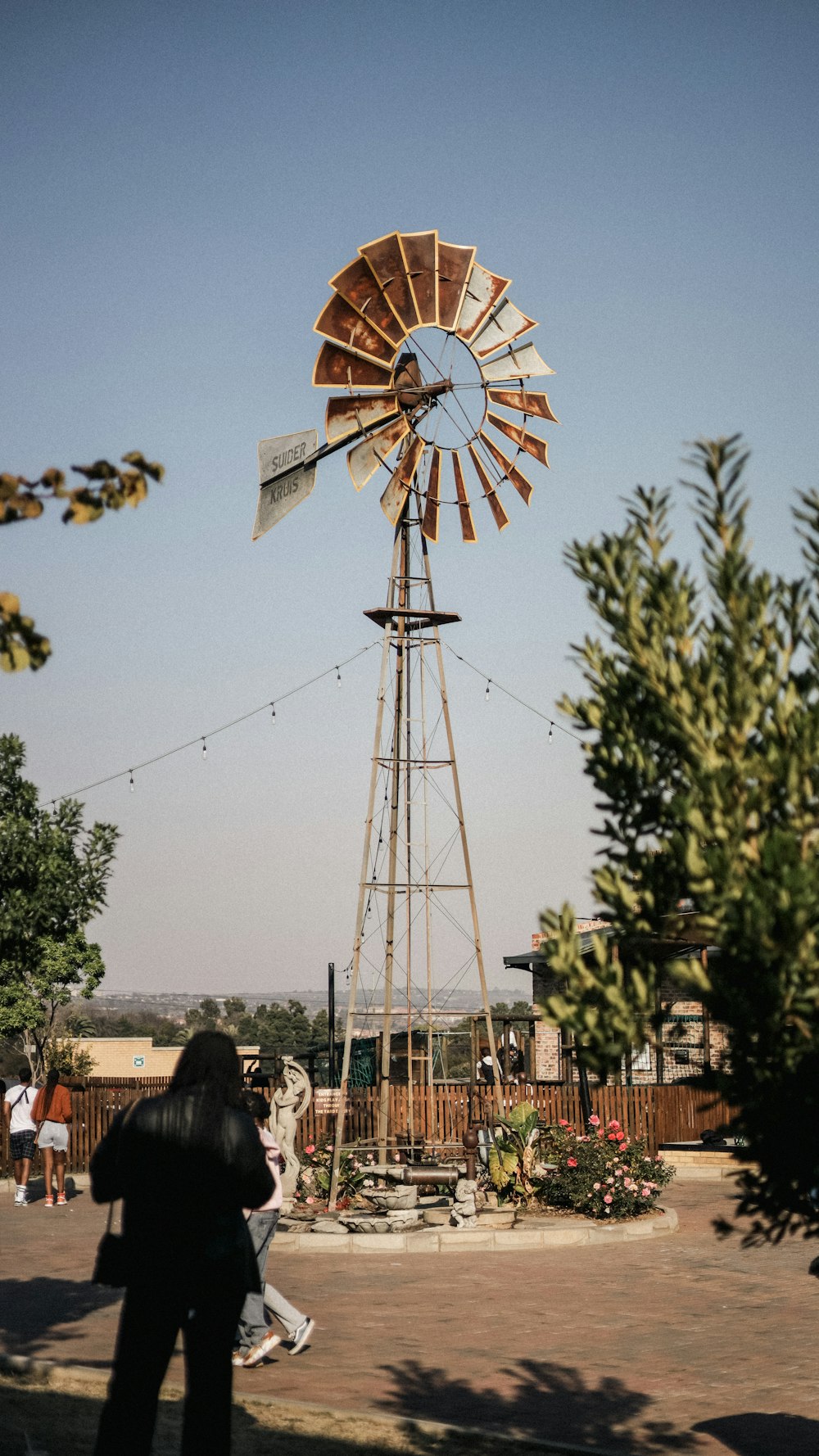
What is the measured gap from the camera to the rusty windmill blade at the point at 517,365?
17719mm

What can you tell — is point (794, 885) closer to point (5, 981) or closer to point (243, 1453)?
point (243, 1453)

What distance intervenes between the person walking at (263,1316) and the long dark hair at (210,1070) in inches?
137

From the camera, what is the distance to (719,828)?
424 centimetres

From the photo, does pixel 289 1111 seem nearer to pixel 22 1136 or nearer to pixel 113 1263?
pixel 22 1136

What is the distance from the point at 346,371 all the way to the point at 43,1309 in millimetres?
11017

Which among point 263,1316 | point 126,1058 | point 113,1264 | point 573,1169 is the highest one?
point 126,1058

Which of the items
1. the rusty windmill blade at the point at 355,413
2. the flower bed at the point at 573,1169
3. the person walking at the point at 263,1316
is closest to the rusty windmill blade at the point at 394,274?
the rusty windmill blade at the point at 355,413

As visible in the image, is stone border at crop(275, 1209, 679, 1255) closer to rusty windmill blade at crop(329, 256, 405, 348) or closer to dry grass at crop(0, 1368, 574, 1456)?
dry grass at crop(0, 1368, 574, 1456)

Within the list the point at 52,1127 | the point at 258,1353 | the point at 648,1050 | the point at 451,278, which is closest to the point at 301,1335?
the point at 258,1353

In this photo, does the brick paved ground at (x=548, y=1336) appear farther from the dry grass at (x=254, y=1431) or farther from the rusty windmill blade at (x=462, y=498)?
the rusty windmill blade at (x=462, y=498)

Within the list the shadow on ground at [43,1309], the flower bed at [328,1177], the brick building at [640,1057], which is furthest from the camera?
the brick building at [640,1057]

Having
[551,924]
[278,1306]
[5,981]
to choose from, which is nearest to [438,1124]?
[5,981]

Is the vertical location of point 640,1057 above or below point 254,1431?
above

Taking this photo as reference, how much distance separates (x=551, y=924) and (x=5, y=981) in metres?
22.9
